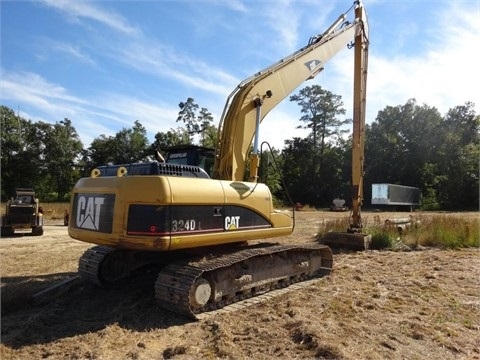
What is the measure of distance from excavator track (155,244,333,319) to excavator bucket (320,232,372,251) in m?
3.66

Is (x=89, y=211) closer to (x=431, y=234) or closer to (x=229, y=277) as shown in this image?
→ (x=229, y=277)

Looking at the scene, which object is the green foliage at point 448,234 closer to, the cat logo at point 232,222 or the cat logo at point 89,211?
the cat logo at point 232,222

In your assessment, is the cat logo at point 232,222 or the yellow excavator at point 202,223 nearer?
the yellow excavator at point 202,223

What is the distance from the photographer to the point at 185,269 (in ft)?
18.2

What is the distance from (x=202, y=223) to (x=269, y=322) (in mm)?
1561

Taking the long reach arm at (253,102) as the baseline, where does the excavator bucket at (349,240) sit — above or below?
below

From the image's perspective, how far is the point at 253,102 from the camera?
24.7ft

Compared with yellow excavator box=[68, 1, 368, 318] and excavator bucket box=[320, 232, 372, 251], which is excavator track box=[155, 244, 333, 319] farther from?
excavator bucket box=[320, 232, 372, 251]

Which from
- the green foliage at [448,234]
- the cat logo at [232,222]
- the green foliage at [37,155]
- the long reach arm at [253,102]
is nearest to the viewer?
the cat logo at [232,222]

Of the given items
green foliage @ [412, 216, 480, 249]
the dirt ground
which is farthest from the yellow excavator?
green foliage @ [412, 216, 480, 249]

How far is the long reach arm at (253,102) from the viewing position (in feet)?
23.5

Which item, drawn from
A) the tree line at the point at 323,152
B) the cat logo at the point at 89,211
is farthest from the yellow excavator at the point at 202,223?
the tree line at the point at 323,152

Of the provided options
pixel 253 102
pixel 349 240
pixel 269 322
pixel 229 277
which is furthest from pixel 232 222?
pixel 349 240

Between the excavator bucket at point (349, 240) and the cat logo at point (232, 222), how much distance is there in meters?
5.94
